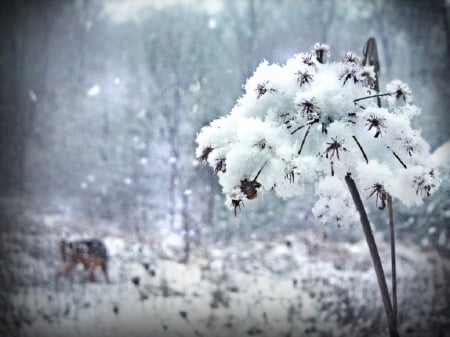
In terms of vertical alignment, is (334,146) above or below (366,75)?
below

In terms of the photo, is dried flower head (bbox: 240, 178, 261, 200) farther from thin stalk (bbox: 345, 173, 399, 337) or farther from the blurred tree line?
the blurred tree line

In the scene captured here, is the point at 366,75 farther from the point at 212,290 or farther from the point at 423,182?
the point at 212,290

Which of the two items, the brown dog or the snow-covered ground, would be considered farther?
the brown dog

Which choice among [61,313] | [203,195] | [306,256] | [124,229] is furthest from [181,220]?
→ [61,313]

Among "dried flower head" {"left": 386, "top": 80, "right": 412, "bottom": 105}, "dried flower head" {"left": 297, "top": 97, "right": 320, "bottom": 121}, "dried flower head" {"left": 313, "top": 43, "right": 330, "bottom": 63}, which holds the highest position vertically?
"dried flower head" {"left": 313, "top": 43, "right": 330, "bottom": 63}

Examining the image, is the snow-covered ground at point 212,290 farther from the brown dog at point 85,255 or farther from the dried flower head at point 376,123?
the dried flower head at point 376,123

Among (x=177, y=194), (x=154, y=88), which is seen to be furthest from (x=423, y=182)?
(x=154, y=88)

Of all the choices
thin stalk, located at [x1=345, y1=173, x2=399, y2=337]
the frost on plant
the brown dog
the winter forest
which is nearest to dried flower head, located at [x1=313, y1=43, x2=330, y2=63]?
the frost on plant
